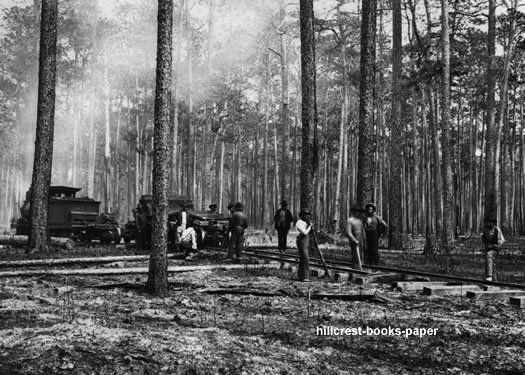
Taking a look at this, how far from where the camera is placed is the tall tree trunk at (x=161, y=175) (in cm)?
891

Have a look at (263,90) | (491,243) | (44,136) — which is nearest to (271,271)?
(491,243)

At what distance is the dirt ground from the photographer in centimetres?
471

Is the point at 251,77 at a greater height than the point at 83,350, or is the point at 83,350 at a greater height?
the point at 251,77

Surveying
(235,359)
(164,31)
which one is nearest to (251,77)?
(164,31)

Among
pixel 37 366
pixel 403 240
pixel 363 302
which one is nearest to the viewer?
pixel 37 366

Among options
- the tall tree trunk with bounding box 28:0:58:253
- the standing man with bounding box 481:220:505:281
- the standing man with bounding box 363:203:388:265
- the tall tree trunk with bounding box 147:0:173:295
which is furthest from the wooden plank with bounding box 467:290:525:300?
the tall tree trunk with bounding box 28:0:58:253

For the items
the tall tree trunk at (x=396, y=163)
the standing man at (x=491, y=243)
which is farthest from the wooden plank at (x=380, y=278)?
the tall tree trunk at (x=396, y=163)

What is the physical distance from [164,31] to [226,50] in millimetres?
31756

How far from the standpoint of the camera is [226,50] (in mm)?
39969

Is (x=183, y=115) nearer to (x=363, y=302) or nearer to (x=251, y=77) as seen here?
(x=251, y=77)

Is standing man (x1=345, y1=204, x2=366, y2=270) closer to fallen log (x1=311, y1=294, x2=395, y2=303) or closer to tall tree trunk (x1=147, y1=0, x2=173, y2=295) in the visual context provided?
fallen log (x1=311, y1=294, x2=395, y2=303)

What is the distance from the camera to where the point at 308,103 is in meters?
15.8

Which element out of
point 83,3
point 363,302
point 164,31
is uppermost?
point 83,3

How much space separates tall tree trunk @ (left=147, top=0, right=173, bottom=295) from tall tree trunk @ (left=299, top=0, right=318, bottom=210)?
6.89 m
